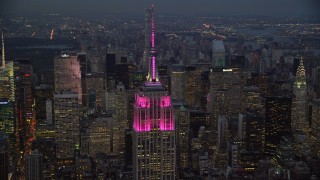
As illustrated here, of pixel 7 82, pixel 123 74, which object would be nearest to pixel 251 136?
pixel 123 74

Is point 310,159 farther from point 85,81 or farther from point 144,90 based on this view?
point 85,81

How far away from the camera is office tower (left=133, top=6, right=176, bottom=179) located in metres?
7.86

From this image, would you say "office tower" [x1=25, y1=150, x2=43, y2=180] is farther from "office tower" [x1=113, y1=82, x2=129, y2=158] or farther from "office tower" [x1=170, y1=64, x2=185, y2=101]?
"office tower" [x1=170, y1=64, x2=185, y2=101]

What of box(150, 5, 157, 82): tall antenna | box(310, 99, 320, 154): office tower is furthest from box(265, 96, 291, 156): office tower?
box(150, 5, 157, 82): tall antenna

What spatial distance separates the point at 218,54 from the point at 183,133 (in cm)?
248

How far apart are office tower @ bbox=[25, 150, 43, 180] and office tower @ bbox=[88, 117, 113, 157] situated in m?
1.42

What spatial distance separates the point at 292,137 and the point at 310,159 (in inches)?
47.7

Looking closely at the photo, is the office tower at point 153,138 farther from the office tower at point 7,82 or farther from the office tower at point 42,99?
the office tower at point 7,82

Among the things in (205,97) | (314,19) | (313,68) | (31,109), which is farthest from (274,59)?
(31,109)

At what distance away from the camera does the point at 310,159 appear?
971 centimetres

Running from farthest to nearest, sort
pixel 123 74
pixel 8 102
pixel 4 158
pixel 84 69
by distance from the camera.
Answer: pixel 84 69
pixel 123 74
pixel 8 102
pixel 4 158

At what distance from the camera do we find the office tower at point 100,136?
36.7 feet

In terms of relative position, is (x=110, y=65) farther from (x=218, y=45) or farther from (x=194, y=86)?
(x=218, y=45)

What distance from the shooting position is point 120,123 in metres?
11.3
